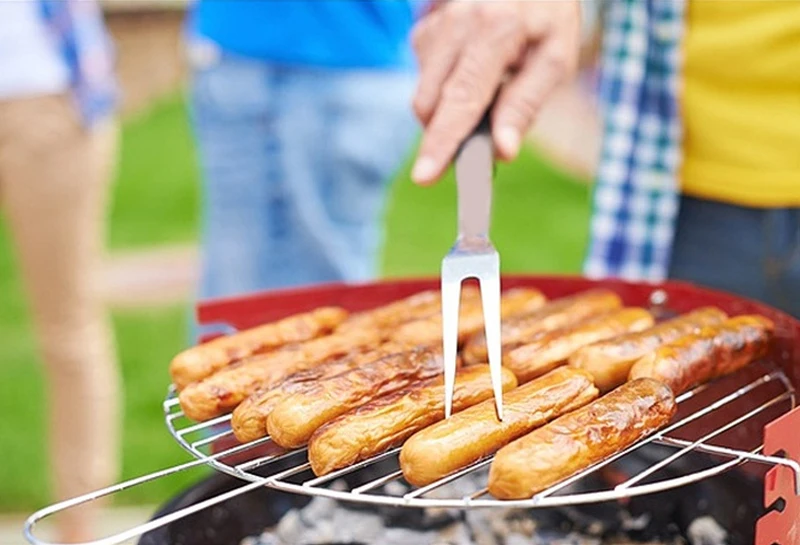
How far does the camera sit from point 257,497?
2.30 meters

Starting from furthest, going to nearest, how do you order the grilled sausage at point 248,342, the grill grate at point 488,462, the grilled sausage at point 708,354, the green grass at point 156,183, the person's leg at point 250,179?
1. the green grass at point 156,183
2. the person's leg at point 250,179
3. the grilled sausage at point 248,342
4. the grilled sausage at point 708,354
5. the grill grate at point 488,462

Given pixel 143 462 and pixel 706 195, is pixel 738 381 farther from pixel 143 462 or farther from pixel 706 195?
pixel 143 462

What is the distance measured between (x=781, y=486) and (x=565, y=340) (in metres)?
0.50

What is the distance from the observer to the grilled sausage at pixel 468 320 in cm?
198

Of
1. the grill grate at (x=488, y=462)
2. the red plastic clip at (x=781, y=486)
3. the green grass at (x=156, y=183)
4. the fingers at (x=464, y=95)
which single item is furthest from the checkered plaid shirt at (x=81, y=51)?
the green grass at (x=156, y=183)

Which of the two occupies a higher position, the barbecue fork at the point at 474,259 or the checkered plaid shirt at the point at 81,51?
the checkered plaid shirt at the point at 81,51

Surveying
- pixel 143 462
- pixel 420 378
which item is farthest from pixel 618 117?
pixel 143 462

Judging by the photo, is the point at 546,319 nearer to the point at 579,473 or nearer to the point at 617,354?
the point at 617,354

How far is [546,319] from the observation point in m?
2.05

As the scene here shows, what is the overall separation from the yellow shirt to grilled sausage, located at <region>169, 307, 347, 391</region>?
100cm

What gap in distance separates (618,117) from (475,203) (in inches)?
36.8

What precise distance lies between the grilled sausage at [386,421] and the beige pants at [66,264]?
233 cm

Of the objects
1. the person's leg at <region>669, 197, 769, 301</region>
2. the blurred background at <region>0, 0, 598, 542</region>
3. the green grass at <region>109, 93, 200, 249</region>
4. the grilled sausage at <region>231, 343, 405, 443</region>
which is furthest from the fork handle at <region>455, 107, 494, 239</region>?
the green grass at <region>109, 93, 200, 249</region>

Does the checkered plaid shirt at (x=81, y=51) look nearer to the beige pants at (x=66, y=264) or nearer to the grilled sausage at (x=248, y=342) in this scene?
the beige pants at (x=66, y=264)
